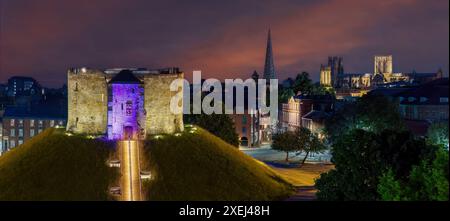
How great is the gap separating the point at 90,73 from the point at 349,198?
132ft

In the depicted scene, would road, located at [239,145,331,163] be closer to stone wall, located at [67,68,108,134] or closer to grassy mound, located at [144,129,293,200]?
grassy mound, located at [144,129,293,200]

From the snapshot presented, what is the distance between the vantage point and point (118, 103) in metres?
71.5

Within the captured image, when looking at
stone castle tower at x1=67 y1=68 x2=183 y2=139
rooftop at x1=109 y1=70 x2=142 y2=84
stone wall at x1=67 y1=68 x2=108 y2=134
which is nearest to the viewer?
stone castle tower at x1=67 y1=68 x2=183 y2=139

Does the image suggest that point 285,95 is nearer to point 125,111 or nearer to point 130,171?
point 125,111

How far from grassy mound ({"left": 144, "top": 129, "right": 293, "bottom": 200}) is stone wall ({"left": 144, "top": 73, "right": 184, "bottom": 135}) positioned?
194 centimetres

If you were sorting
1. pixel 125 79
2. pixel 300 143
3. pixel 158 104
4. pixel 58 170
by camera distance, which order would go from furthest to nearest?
pixel 300 143 → pixel 158 104 → pixel 125 79 → pixel 58 170

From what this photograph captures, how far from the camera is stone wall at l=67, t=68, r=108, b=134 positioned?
71812 mm

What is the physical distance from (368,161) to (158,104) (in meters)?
34.2

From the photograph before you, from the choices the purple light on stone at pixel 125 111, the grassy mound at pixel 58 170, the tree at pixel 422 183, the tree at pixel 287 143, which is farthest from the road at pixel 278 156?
the tree at pixel 422 183

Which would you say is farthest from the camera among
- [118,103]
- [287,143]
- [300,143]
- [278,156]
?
[278,156]

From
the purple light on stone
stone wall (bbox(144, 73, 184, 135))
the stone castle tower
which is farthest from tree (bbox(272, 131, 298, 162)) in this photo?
the purple light on stone

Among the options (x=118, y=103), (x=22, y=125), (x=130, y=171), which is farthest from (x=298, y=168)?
(x=22, y=125)

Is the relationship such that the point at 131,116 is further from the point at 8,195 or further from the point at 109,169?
the point at 8,195
